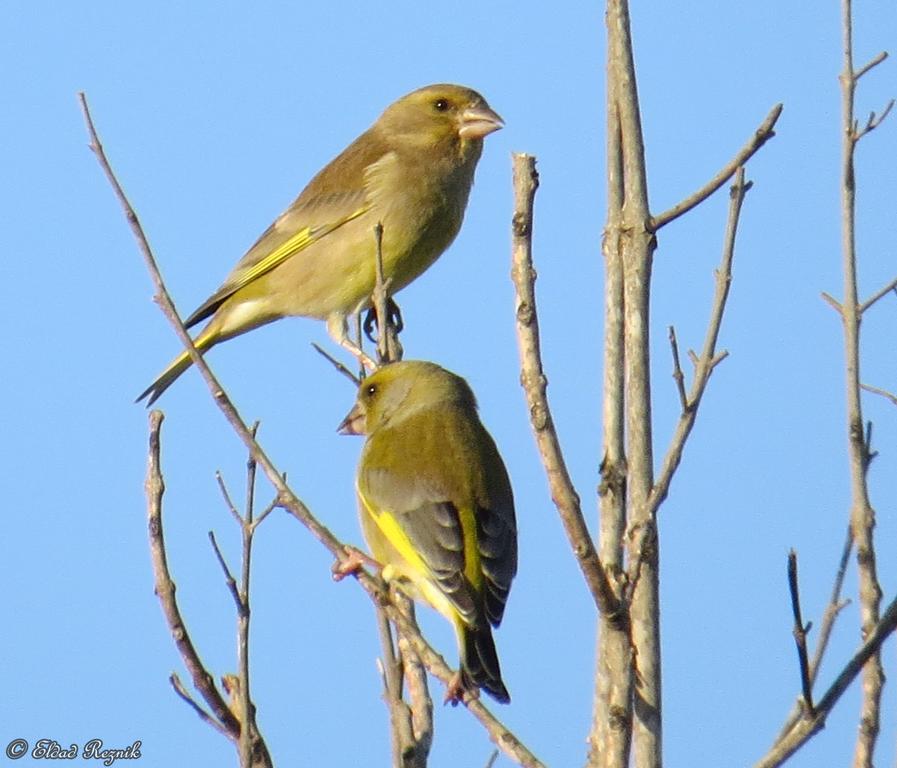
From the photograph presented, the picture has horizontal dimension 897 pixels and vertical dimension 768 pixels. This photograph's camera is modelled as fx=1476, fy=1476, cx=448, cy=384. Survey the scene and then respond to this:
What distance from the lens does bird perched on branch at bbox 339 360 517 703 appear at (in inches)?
159

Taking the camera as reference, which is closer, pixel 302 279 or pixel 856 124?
pixel 856 124

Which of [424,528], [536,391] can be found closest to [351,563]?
[424,528]

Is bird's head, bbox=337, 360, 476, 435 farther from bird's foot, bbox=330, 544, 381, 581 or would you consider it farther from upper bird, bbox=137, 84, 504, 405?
upper bird, bbox=137, 84, 504, 405

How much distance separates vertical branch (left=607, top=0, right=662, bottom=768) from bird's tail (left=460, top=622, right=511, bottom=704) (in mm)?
700

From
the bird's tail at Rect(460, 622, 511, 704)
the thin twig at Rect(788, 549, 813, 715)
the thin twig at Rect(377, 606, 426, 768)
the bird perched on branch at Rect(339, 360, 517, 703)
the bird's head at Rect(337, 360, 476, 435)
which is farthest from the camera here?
the bird's head at Rect(337, 360, 476, 435)

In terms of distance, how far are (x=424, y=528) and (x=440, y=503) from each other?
112 mm

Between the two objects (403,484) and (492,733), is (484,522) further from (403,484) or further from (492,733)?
(492,733)

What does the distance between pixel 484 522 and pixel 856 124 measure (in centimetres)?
152

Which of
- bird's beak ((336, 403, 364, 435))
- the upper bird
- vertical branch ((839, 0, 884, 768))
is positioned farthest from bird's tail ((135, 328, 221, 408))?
vertical branch ((839, 0, 884, 768))

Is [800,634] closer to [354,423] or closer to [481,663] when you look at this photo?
[481,663]

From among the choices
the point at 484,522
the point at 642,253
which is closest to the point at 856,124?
the point at 642,253

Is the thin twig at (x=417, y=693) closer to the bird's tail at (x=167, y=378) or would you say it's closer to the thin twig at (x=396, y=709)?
the thin twig at (x=396, y=709)

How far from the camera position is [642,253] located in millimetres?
3123

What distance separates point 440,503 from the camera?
14.3ft
